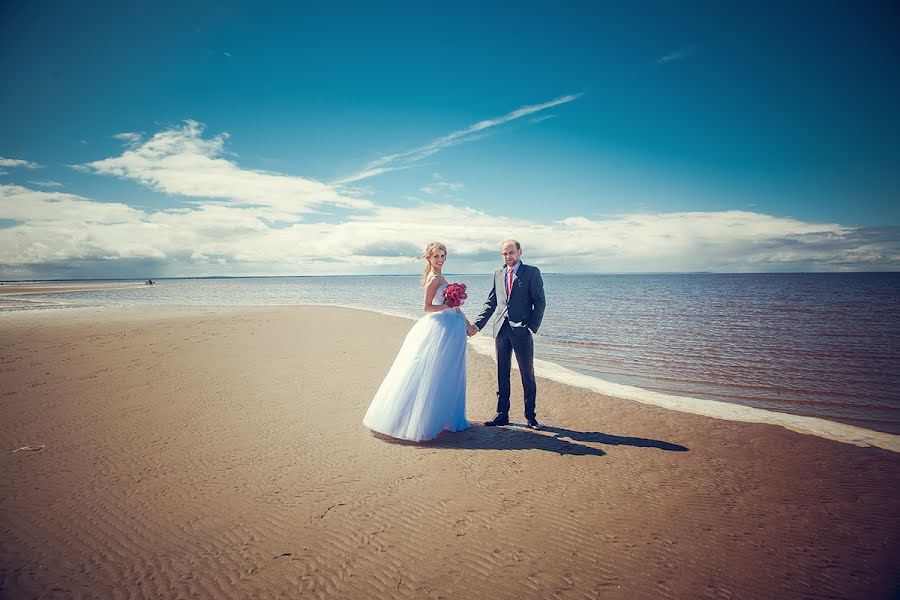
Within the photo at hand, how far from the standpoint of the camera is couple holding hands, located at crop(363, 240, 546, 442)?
5.54m

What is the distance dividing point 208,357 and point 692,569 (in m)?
12.3

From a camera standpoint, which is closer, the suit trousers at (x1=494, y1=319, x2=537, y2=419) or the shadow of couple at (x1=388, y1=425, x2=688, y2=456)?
the shadow of couple at (x1=388, y1=425, x2=688, y2=456)

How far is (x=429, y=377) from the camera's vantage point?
5.53m

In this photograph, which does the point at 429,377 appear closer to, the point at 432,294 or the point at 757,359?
the point at 432,294

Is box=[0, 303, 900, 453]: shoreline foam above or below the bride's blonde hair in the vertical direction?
below

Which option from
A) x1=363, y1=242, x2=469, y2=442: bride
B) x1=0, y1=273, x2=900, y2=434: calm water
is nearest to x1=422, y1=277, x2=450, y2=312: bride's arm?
x1=363, y1=242, x2=469, y2=442: bride

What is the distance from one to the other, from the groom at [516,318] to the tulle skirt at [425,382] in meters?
0.62

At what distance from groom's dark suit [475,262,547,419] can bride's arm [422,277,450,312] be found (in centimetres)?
84

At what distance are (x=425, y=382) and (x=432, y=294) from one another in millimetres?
1295

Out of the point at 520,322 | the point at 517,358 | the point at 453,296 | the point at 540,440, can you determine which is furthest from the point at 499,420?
the point at 453,296

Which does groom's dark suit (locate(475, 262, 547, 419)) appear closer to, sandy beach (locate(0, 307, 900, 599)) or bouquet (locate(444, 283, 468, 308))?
bouquet (locate(444, 283, 468, 308))

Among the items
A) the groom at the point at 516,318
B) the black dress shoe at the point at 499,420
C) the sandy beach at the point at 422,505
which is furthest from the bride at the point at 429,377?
the black dress shoe at the point at 499,420

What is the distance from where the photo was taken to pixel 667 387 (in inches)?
377

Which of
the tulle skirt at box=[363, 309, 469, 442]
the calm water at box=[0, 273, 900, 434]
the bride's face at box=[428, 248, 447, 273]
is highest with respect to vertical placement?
the bride's face at box=[428, 248, 447, 273]
